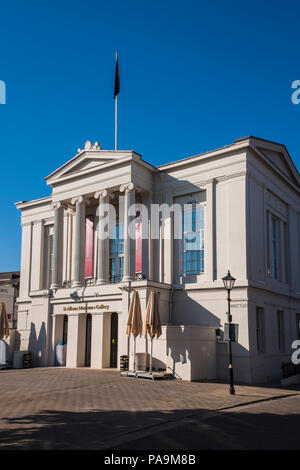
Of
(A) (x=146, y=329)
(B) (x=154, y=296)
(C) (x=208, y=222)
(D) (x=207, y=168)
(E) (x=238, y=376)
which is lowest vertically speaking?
(E) (x=238, y=376)

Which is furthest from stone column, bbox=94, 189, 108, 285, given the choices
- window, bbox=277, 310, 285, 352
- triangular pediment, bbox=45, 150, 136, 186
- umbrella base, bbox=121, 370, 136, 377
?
window, bbox=277, 310, 285, 352

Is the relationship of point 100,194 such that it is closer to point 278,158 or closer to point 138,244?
point 138,244

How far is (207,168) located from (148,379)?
12216 millimetres

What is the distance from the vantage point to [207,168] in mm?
26797

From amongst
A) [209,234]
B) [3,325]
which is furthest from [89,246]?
[209,234]

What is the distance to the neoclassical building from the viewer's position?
23984 millimetres

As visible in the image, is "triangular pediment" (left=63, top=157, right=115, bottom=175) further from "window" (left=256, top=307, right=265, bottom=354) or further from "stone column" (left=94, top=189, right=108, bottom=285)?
"window" (left=256, top=307, right=265, bottom=354)

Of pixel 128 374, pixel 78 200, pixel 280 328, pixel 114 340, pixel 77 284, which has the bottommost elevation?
pixel 128 374

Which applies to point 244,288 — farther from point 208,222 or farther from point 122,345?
point 122,345

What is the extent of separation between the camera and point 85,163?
30.7m

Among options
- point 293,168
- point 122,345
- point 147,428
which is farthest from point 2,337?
point 293,168

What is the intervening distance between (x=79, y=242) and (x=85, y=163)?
527cm

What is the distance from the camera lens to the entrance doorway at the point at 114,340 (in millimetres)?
26094
